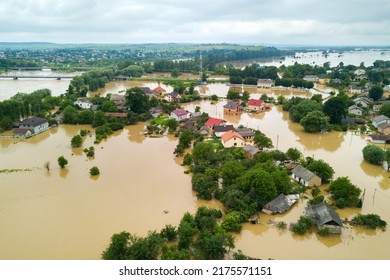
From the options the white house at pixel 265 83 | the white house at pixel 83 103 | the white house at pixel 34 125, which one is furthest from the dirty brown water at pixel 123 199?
the white house at pixel 265 83

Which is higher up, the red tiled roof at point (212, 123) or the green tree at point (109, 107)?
the green tree at point (109, 107)

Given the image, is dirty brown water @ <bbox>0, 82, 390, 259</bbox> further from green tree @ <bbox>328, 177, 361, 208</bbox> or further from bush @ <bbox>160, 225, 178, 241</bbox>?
bush @ <bbox>160, 225, 178, 241</bbox>

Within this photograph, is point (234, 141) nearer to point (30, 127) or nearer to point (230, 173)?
point (230, 173)

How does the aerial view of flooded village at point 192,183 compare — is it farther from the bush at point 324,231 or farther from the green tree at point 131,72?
the green tree at point 131,72

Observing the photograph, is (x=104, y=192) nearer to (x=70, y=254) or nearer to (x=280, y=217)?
(x=70, y=254)

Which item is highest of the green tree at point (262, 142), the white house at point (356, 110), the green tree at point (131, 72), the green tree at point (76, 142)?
the green tree at point (131, 72)

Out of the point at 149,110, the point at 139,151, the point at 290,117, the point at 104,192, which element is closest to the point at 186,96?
the point at 149,110

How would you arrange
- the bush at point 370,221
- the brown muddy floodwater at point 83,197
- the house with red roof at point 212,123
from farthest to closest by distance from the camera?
the house with red roof at point 212,123
the bush at point 370,221
the brown muddy floodwater at point 83,197
